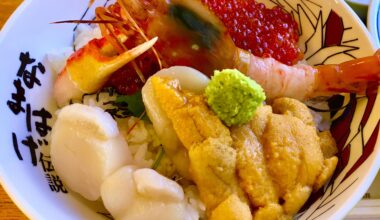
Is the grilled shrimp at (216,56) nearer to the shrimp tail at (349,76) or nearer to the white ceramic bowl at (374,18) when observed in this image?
the shrimp tail at (349,76)

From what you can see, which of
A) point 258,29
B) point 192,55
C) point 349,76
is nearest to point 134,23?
point 192,55

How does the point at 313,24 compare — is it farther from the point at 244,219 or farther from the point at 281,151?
the point at 244,219

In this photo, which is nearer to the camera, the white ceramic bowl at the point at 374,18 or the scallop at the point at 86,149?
the scallop at the point at 86,149

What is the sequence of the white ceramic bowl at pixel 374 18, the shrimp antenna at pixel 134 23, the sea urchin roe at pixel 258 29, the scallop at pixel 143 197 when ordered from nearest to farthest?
1. the scallop at pixel 143 197
2. the shrimp antenna at pixel 134 23
3. the sea urchin roe at pixel 258 29
4. the white ceramic bowl at pixel 374 18

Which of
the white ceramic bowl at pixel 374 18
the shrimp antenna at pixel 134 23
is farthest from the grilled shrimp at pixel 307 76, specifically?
the white ceramic bowl at pixel 374 18

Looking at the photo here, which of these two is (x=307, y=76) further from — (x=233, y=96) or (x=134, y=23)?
(x=134, y=23)

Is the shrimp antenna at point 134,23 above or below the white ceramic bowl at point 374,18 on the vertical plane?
above
